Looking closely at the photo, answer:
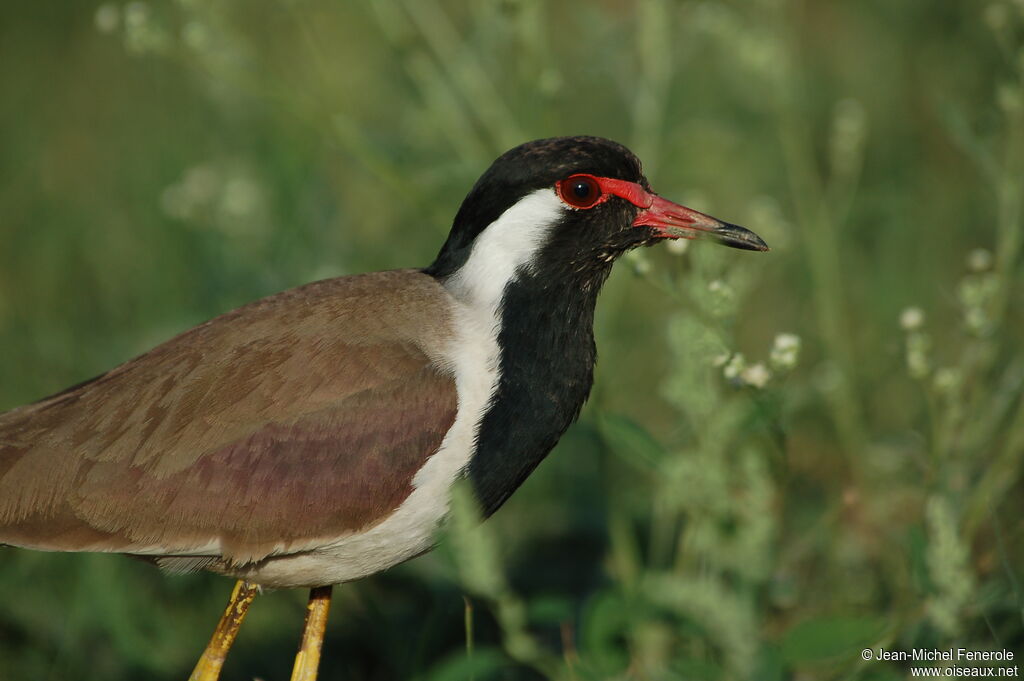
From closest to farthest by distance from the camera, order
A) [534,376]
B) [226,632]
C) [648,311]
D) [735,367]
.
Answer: [735,367], [534,376], [226,632], [648,311]

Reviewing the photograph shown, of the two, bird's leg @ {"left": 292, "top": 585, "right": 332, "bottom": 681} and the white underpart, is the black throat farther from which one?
bird's leg @ {"left": 292, "top": 585, "right": 332, "bottom": 681}

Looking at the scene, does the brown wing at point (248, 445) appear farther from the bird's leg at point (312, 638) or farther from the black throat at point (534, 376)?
the bird's leg at point (312, 638)

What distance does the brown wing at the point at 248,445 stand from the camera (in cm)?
329

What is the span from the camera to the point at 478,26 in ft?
14.0

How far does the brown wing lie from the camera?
10.8ft

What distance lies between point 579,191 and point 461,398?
66 cm

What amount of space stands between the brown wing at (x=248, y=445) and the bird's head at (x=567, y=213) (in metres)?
0.32

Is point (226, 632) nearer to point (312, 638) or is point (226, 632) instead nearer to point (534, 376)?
point (312, 638)

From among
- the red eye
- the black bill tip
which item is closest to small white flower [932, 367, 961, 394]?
the black bill tip

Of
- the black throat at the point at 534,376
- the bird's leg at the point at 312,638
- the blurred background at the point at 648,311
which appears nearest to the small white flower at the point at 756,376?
the blurred background at the point at 648,311

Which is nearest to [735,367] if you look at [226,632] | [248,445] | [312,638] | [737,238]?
[737,238]

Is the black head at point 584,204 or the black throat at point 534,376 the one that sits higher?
the black head at point 584,204

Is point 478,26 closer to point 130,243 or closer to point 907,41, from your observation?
point 130,243

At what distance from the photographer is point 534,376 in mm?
3426
